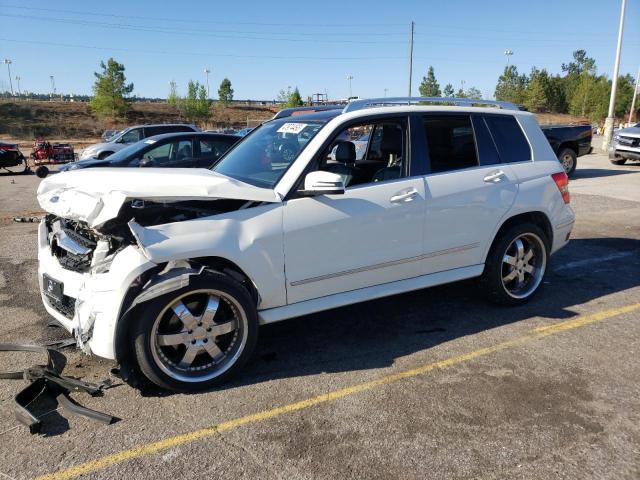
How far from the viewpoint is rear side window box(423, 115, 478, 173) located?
431cm

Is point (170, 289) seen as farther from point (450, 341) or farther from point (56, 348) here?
point (450, 341)

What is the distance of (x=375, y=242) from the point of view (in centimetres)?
390

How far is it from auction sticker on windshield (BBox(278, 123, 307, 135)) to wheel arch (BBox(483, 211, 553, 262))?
199cm

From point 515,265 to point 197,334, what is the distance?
306 cm

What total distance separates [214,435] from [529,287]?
3389mm

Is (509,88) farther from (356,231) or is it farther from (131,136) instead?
(356,231)

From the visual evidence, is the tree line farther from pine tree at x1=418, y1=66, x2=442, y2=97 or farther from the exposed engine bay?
the exposed engine bay

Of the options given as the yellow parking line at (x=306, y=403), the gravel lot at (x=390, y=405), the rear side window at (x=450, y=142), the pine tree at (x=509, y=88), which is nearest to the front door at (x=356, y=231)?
the rear side window at (x=450, y=142)

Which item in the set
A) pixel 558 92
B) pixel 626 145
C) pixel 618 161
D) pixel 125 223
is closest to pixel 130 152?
pixel 125 223

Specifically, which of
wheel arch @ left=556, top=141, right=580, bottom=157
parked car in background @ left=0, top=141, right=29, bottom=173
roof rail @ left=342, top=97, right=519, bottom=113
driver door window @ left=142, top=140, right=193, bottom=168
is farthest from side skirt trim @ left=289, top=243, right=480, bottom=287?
parked car in background @ left=0, top=141, right=29, bottom=173

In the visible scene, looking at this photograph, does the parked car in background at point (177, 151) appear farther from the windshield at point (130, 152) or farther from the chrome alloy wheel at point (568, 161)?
the chrome alloy wheel at point (568, 161)

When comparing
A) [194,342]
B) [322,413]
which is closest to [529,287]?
[322,413]

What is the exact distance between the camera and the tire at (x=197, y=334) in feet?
10.4

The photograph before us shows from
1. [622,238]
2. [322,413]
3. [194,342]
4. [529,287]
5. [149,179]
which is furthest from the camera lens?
[622,238]
